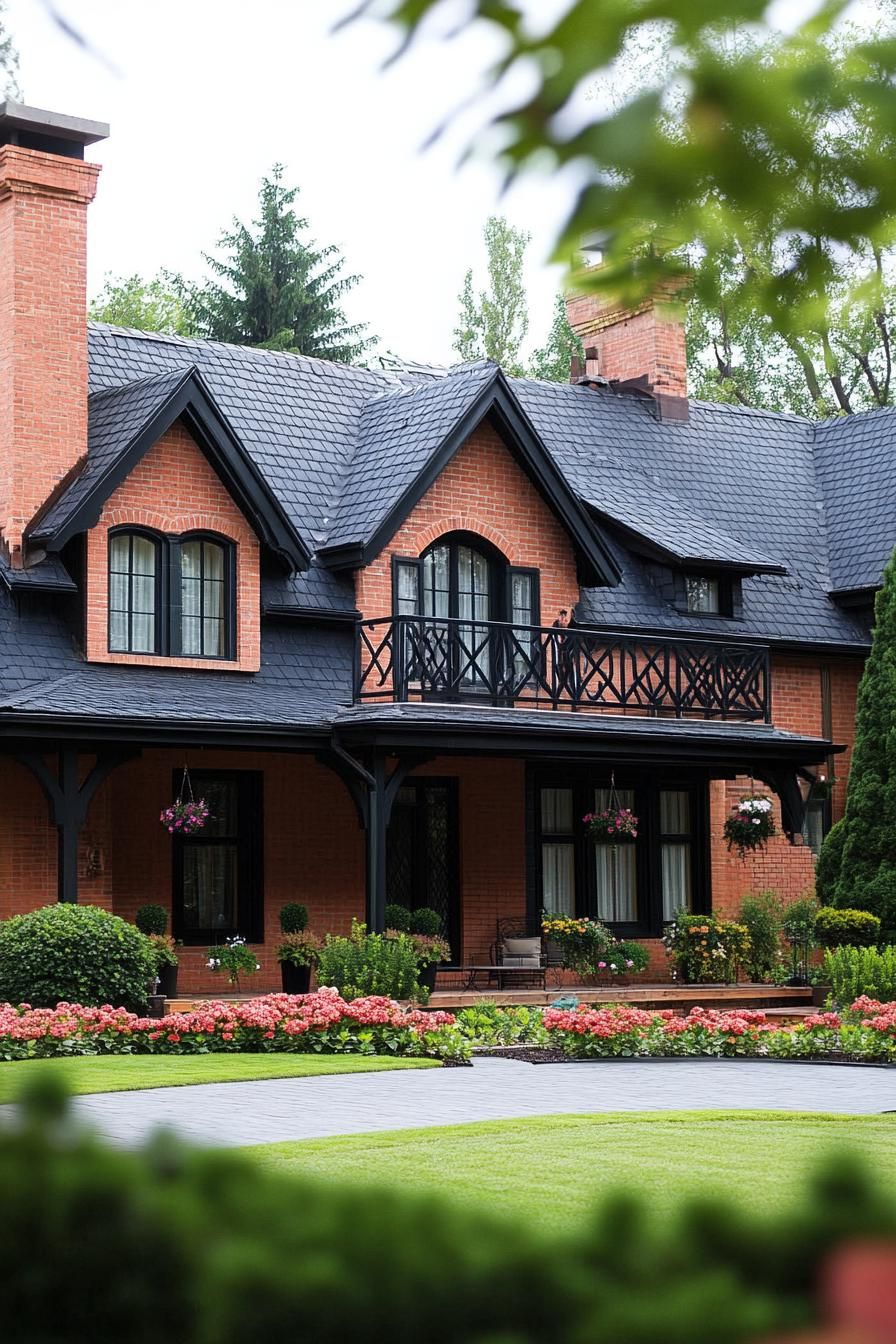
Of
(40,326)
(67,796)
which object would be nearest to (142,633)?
(67,796)

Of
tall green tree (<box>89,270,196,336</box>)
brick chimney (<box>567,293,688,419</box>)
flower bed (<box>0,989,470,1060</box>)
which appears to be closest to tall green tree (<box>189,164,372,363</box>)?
tall green tree (<box>89,270,196,336</box>)

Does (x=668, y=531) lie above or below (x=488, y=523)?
above

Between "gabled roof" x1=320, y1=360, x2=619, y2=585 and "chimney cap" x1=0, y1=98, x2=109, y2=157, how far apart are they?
4754 mm

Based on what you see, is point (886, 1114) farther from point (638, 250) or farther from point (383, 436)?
point (383, 436)

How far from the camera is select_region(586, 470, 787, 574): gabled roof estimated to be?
24.8 metres

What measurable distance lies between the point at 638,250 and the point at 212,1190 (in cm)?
164

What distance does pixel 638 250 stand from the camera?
319 centimetres

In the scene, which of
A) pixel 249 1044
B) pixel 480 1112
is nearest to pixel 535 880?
pixel 249 1044

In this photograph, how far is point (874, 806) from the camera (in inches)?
880

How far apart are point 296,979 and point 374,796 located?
2122 mm

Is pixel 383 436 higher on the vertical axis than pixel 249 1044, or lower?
higher

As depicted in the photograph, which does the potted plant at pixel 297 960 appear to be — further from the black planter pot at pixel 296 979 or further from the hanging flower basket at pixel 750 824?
the hanging flower basket at pixel 750 824

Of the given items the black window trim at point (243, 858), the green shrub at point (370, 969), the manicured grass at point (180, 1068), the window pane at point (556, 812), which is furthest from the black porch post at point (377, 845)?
the manicured grass at point (180, 1068)

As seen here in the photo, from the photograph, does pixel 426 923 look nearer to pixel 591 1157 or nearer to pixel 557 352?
pixel 591 1157
